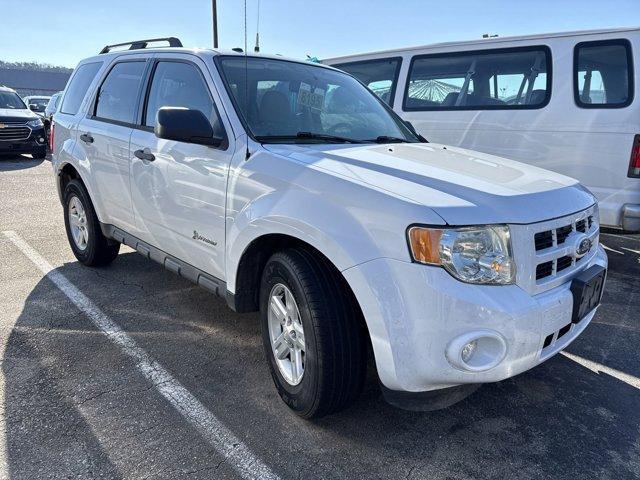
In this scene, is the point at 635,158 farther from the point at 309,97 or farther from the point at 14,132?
the point at 14,132

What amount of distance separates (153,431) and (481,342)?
160 cm

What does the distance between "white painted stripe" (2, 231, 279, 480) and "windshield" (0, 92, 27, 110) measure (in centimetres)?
1186

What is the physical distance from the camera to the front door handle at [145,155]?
3359 mm

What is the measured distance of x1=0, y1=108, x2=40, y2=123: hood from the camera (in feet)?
41.7

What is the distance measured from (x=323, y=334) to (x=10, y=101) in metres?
14.9

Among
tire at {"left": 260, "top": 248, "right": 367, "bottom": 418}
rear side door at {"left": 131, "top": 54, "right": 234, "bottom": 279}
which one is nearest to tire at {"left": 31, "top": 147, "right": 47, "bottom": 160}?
rear side door at {"left": 131, "top": 54, "right": 234, "bottom": 279}

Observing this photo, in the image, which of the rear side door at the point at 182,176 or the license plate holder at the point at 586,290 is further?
the rear side door at the point at 182,176

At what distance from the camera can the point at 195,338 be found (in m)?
3.42

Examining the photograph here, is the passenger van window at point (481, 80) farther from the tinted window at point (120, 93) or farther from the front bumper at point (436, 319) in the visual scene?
the front bumper at point (436, 319)

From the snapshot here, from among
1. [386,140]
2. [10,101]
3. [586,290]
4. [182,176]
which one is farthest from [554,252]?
[10,101]

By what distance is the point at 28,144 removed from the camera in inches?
520

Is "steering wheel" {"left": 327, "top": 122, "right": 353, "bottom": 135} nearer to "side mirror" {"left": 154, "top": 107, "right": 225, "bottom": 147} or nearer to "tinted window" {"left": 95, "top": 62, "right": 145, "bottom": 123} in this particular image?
"side mirror" {"left": 154, "top": 107, "right": 225, "bottom": 147}

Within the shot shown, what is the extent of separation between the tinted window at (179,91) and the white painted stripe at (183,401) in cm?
145

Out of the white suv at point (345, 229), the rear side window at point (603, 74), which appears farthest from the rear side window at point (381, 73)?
the white suv at point (345, 229)
